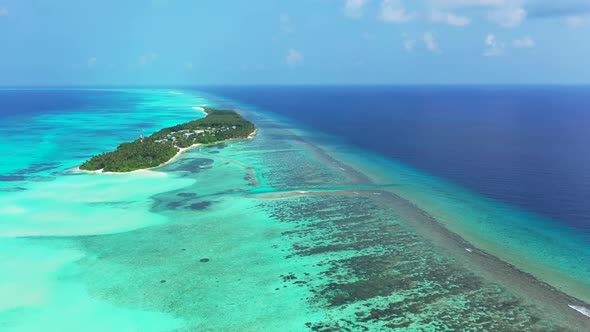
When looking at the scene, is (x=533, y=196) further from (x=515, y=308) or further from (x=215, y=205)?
(x=215, y=205)

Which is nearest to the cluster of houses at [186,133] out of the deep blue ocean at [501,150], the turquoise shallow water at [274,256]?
the turquoise shallow water at [274,256]

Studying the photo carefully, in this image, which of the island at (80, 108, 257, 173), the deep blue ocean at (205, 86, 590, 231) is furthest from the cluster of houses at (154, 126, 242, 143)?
the deep blue ocean at (205, 86, 590, 231)

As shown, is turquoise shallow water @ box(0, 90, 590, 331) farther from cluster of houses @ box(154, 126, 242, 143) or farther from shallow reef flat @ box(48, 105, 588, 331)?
cluster of houses @ box(154, 126, 242, 143)

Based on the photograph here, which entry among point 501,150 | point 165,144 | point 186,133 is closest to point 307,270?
point 165,144

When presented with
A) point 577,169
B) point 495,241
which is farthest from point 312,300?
point 577,169

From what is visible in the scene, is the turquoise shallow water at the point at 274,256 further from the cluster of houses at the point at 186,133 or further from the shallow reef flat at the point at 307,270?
the cluster of houses at the point at 186,133
